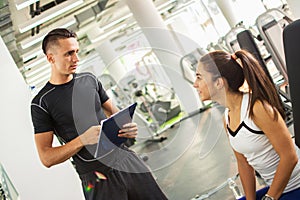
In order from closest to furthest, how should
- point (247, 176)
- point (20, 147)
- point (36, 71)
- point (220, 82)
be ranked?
point (220, 82)
point (247, 176)
point (20, 147)
point (36, 71)

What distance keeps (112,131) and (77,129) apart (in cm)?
16

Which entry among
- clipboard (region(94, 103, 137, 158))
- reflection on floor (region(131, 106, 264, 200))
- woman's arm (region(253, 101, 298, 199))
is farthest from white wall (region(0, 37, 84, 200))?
woman's arm (region(253, 101, 298, 199))

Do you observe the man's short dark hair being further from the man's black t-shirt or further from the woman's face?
the woman's face

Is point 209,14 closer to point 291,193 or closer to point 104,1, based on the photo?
point 104,1

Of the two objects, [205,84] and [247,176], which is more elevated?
[205,84]

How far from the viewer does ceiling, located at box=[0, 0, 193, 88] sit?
560 centimetres

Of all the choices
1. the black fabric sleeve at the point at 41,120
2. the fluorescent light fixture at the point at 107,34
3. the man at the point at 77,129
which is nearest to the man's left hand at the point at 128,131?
the man at the point at 77,129

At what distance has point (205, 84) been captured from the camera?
61.9 inches

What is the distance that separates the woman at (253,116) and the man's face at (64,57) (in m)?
0.50

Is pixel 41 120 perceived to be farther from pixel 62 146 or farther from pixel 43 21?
pixel 43 21

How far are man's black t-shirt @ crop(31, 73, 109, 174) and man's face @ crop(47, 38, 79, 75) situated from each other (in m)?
0.06

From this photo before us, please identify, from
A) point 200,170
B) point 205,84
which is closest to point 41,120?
point 205,84

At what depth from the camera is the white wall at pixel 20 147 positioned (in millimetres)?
2873

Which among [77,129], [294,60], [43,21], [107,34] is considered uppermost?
[107,34]
